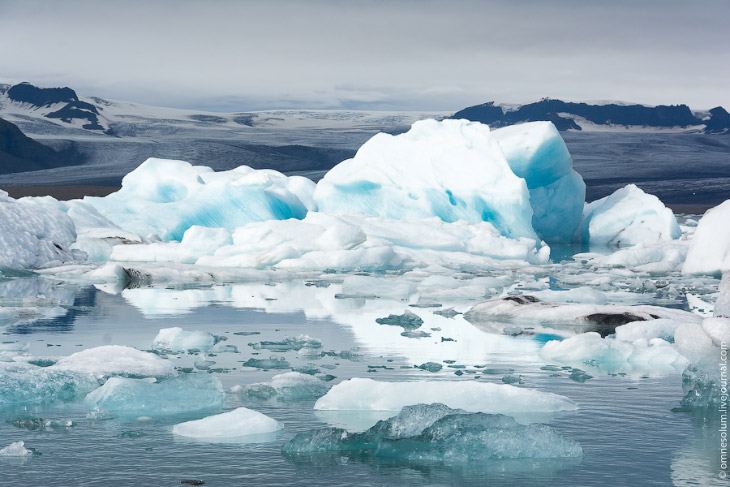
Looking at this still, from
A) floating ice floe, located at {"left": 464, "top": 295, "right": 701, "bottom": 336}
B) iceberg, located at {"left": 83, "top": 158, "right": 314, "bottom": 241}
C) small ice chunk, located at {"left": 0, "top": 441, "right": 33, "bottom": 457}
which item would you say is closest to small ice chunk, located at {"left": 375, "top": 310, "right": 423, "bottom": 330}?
floating ice floe, located at {"left": 464, "top": 295, "right": 701, "bottom": 336}

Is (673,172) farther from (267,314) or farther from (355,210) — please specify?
(267,314)

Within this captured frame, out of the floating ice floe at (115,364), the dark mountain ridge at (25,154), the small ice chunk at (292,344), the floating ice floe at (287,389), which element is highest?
the floating ice floe at (287,389)

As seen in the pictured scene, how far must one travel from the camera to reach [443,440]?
4.55 meters

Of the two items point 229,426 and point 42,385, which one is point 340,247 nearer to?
point 42,385

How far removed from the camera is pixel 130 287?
13312 millimetres

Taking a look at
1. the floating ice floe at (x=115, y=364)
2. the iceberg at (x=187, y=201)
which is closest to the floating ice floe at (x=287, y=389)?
the floating ice floe at (x=115, y=364)

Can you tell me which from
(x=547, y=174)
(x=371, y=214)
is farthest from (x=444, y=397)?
(x=547, y=174)

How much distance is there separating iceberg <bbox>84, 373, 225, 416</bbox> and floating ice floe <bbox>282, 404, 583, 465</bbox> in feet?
3.46

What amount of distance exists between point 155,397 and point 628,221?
20265mm

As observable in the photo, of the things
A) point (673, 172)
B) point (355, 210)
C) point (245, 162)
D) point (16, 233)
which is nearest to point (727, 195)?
point (673, 172)

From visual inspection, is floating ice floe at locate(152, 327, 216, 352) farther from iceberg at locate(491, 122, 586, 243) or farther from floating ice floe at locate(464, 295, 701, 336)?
iceberg at locate(491, 122, 586, 243)

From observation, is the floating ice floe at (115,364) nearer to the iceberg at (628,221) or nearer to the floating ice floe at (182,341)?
the floating ice floe at (182,341)

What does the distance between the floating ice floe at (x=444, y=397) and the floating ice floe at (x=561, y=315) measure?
3378 millimetres

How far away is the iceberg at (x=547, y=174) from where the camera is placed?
21.9m
